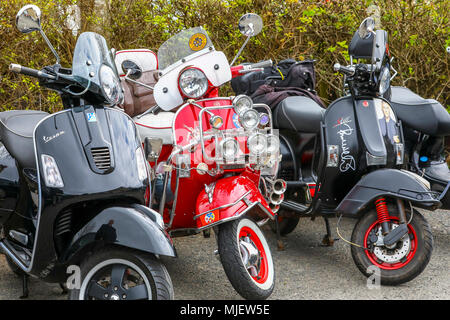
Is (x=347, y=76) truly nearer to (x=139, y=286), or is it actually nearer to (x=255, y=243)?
(x=255, y=243)

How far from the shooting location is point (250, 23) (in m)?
3.92

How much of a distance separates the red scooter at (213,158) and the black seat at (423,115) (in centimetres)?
117

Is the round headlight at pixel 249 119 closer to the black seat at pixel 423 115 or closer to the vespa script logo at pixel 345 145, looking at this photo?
the vespa script logo at pixel 345 145

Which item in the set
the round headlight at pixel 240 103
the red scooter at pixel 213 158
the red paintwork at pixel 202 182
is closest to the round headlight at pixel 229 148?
the red scooter at pixel 213 158

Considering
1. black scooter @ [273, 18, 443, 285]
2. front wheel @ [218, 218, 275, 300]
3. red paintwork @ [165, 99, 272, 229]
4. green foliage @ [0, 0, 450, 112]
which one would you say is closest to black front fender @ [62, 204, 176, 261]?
front wheel @ [218, 218, 275, 300]

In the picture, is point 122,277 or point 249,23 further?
point 249,23

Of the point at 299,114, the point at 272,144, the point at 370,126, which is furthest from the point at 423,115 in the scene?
the point at 272,144

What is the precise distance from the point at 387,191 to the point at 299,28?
296cm

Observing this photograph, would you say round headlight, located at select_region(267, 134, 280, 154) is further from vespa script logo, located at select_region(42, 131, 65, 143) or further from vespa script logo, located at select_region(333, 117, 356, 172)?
vespa script logo, located at select_region(42, 131, 65, 143)

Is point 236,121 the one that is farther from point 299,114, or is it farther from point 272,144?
point 299,114

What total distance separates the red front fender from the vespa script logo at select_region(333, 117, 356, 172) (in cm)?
75

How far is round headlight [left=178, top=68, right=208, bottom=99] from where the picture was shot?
12.0ft

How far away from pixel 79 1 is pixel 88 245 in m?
3.85

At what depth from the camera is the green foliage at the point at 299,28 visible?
20.2 ft
